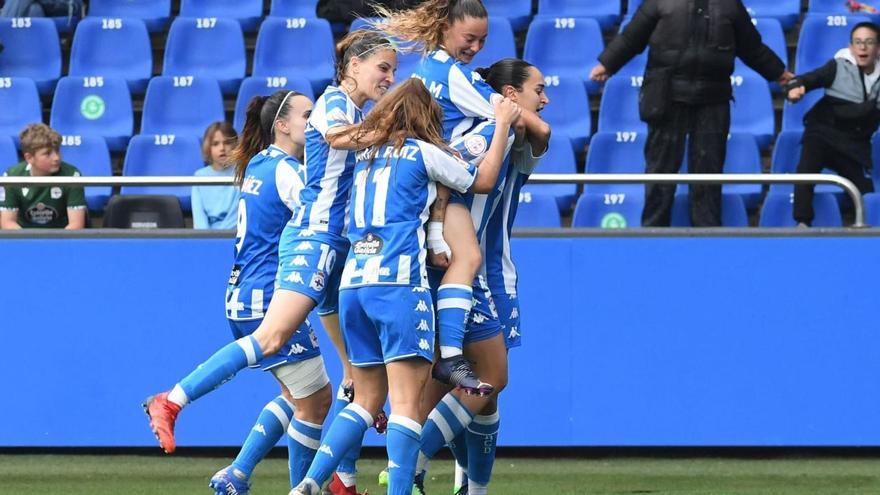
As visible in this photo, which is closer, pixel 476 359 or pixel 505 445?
pixel 476 359

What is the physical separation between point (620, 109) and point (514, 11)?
159 cm

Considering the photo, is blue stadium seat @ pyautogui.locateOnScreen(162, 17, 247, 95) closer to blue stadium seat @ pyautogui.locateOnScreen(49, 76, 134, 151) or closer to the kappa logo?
blue stadium seat @ pyautogui.locateOnScreen(49, 76, 134, 151)

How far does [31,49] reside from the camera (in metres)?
10.8

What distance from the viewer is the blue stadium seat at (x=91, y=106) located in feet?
33.5

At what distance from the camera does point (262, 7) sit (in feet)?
36.5

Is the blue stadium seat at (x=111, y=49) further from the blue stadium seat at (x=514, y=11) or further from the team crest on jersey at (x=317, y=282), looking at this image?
the team crest on jersey at (x=317, y=282)

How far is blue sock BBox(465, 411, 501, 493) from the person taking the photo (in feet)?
19.6

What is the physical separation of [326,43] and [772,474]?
15.6ft

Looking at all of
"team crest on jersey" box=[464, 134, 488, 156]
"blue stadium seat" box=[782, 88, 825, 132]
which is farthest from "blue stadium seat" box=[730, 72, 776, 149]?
"team crest on jersey" box=[464, 134, 488, 156]

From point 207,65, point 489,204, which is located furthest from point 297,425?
point 207,65

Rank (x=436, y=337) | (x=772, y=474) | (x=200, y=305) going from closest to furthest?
(x=436, y=337)
(x=772, y=474)
(x=200, y=305)

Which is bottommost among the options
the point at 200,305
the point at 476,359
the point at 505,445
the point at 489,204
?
the point at 505,445

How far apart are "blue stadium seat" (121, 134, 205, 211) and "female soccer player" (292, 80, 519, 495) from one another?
4.38 meters

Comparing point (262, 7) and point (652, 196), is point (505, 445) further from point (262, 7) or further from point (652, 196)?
point (262, 7)
